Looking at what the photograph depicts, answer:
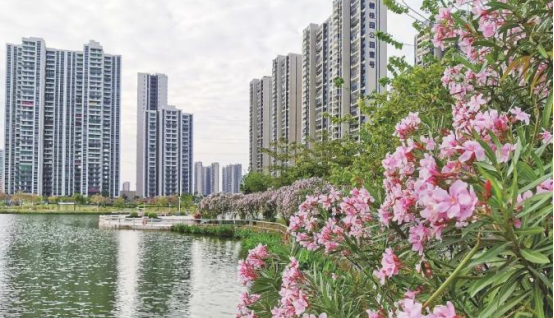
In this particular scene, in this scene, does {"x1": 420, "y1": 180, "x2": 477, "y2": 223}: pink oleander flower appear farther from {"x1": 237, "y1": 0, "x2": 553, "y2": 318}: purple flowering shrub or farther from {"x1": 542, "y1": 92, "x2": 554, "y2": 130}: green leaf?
{"x1": 542, "y1": 92, "x2": 554, "y2": 130}: green leaf

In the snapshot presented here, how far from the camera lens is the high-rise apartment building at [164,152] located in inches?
2867

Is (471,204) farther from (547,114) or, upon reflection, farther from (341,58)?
(341,58)

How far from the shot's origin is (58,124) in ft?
213

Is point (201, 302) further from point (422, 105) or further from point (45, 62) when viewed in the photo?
point (45, 62)

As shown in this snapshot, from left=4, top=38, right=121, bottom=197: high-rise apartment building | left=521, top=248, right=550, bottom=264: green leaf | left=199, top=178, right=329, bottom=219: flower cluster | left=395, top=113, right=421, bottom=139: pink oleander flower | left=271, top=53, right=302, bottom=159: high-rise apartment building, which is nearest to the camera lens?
left=521, top=248, right=550, bottom=264: green leaf

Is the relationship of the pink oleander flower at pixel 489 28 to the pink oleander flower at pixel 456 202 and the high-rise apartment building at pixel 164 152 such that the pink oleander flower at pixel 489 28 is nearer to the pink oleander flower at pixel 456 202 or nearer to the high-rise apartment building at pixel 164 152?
the pink oleander flower at pixel 456 202

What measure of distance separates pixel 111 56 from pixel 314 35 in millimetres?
31189

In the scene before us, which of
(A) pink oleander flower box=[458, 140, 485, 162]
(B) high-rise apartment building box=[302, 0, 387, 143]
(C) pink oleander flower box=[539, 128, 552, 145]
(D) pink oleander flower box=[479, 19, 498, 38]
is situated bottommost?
(A) pink oleander flower box=[458, 140, 485, 162]

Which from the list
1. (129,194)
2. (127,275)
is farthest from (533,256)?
(129,194)

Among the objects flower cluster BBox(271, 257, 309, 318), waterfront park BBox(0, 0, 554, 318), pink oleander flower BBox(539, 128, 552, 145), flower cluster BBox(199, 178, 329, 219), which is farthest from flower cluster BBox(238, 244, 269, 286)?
flower cluster BBox(199, 178, 329, 219)

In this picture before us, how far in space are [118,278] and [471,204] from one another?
12.3 m

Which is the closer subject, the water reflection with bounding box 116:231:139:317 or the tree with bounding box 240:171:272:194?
the water reflection with bounding box 116:231:139:317

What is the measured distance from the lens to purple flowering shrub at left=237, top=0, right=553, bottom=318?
3.52 feet

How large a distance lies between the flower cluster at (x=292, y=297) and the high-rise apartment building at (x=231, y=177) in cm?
11944
